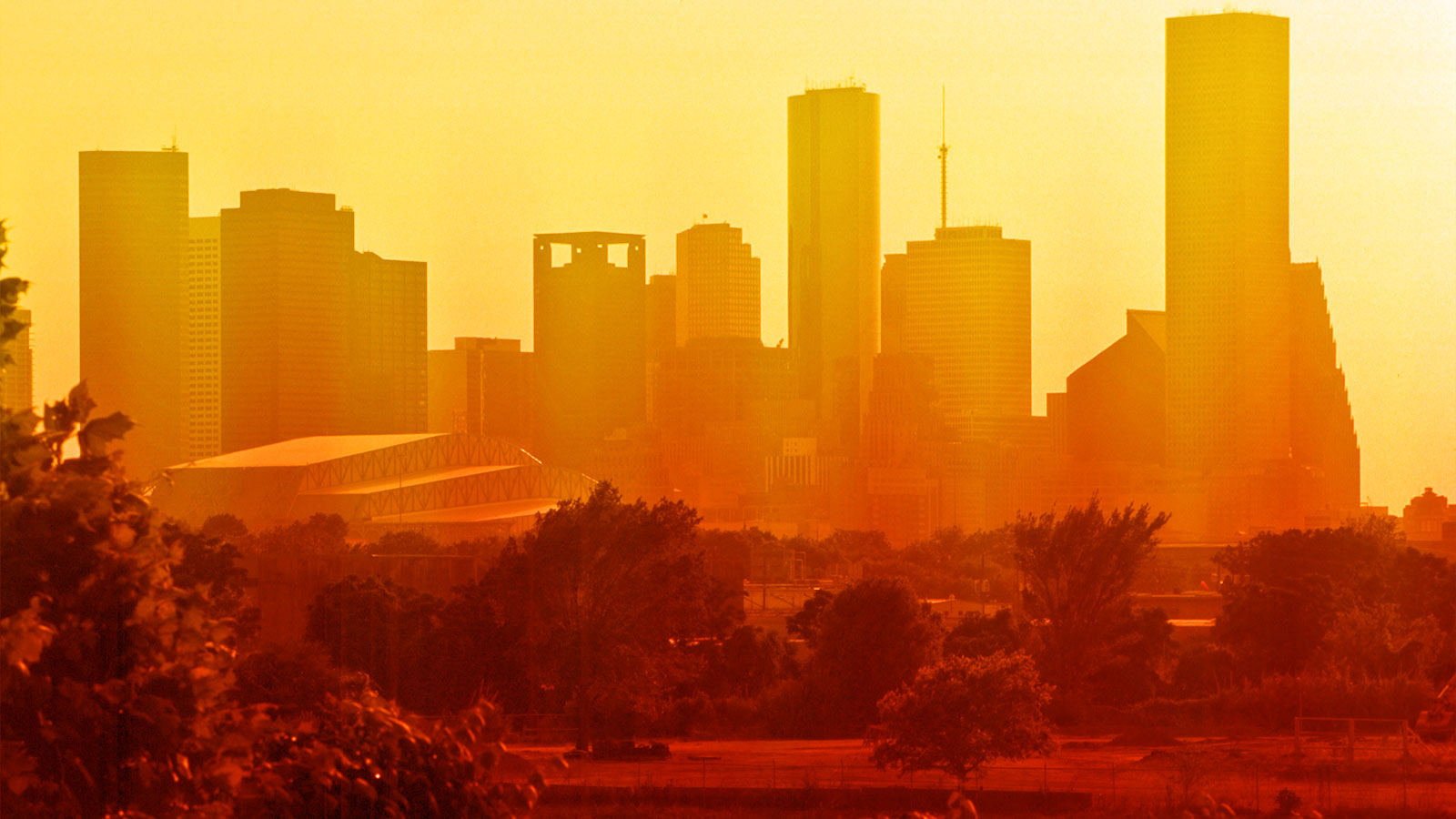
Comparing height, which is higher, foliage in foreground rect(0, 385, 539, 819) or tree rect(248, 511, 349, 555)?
foliage in foreground rect(0, 385, 539, 819)

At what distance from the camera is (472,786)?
13.2 m

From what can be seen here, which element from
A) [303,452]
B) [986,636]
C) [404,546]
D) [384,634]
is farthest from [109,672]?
[303,452]

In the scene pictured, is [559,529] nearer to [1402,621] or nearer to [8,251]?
[1402,621]

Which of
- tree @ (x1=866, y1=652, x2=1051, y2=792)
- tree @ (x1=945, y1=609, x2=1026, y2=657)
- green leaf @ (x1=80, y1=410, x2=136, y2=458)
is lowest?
tree @ (x1=945, y1=609, x2=1026, y2=657)

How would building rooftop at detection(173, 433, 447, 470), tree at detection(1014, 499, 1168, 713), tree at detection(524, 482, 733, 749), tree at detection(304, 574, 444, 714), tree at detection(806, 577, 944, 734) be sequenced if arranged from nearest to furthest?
1. tree at detection(524, 482, 733, 749)
2. tree at detection(304, 574, 444, 714)
3. tree at detection(806, 577, 944, 734)
4. tree at detection(1014, 499, 1168, 713)
5. building rooftop at detection(173, 433, 447, 470)

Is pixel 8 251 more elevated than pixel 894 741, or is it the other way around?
pixel 8 251

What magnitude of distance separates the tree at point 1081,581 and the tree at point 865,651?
4860 mm

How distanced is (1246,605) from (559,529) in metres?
25.1

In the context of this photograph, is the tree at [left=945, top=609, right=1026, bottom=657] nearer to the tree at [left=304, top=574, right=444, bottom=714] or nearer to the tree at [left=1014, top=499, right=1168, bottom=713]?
the tree at [left=1014, top=499, right=1168, bottom=713]

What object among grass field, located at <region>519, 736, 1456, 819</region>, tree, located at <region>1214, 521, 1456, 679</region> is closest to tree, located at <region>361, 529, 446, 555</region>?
tree, located at <region>1214, 521, 1456, 679</region>

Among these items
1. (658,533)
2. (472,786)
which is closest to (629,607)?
(658,533)

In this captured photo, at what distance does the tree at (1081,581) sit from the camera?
62.2 metres

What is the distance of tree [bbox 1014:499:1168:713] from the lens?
62.2 meters

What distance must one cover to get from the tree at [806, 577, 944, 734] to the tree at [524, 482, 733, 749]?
3703 millimetres
